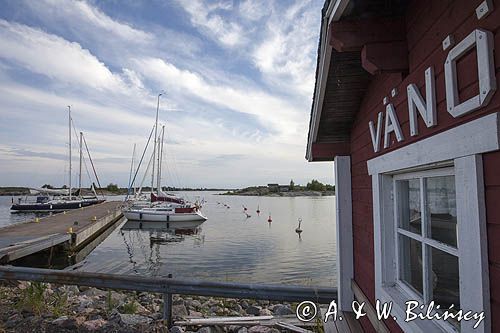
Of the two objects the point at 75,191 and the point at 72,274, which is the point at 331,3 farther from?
the point at 75,191

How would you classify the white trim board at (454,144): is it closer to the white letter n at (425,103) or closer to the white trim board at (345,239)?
the white letter n at (425,103)

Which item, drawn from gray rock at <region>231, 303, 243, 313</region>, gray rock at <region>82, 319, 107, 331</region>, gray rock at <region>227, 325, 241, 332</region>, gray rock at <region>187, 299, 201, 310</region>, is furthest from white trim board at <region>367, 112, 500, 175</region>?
gray rock at <region>187, 299, 201, 310</region>

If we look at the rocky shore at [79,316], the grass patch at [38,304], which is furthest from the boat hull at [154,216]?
the grass patch at [38,304]

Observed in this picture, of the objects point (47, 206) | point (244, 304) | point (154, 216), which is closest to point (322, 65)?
point (244, 304)

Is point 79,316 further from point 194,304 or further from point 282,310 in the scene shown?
point 282,310

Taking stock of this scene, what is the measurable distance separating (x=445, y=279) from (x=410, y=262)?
0.63 metres

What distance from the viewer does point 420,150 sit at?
8.25ft

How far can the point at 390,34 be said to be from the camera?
294cm

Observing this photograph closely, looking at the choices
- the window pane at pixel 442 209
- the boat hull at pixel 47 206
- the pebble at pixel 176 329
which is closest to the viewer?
the window pane at pixel 442 209

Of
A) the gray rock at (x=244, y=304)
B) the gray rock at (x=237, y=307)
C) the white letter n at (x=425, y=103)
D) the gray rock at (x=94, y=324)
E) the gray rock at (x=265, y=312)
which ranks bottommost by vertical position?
the gray rock at (x=244, y=304)

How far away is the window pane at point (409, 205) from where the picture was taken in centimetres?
291

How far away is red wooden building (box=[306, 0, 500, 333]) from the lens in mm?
1810

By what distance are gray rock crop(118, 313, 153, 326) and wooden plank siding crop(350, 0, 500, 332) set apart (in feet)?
10.6

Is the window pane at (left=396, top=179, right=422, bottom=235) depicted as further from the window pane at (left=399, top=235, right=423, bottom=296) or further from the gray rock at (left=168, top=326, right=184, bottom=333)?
the gray rock at (left=168, top=326, right=184, bottom=333)
